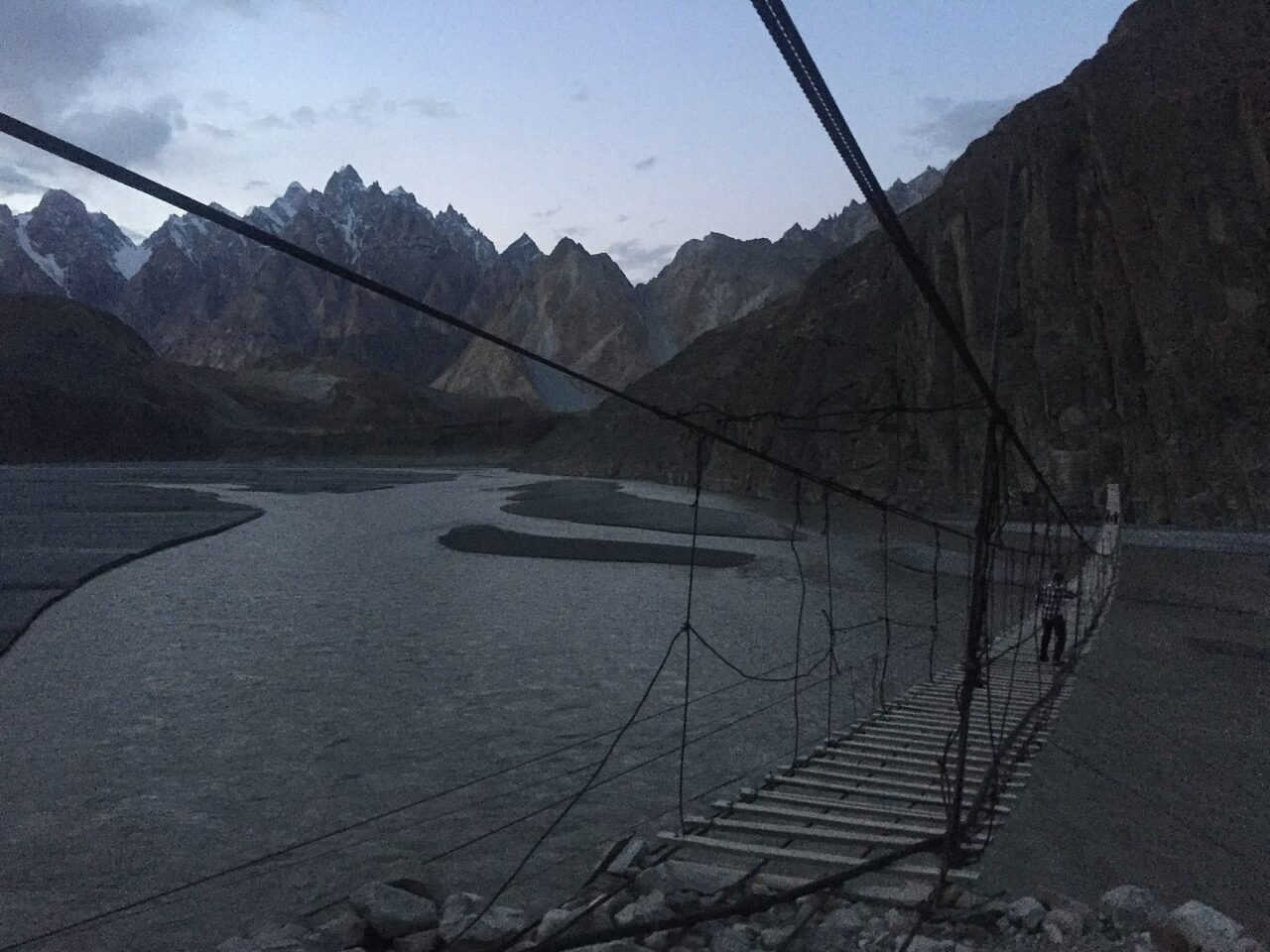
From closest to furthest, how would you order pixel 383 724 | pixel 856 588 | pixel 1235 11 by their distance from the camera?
1. pixel 383 724
2. pixel 856 588
3. pixel 1235 11

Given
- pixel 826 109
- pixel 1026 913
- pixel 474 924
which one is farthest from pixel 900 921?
pixel 826 109

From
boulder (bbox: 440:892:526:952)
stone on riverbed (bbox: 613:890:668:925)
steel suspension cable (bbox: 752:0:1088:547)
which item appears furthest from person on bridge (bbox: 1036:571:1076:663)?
steel suspension cable (bbox: 752:0:1088:547)

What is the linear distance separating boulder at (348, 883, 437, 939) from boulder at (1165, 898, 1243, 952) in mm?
3766

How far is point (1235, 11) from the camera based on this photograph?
3859cm

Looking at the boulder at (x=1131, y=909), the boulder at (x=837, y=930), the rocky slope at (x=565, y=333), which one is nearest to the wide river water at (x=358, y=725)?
the boulder at (x=837, y=930)

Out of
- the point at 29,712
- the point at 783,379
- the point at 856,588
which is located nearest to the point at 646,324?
the point at 783,379

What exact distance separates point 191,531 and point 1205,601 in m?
27.8

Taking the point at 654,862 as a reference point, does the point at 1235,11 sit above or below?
above

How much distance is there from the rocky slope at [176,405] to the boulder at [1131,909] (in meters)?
95.7

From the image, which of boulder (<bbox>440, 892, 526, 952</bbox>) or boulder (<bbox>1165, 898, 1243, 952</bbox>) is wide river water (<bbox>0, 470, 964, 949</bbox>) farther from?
boulder (<bbox>1165, 898, 1243, 952</bbox>)

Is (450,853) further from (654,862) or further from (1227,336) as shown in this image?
(1227,336)

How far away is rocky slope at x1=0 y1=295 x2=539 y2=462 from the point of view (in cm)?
9125

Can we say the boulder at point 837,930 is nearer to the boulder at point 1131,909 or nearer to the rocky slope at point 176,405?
the boulder at point 1131,909

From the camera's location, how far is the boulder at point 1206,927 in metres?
4.30
